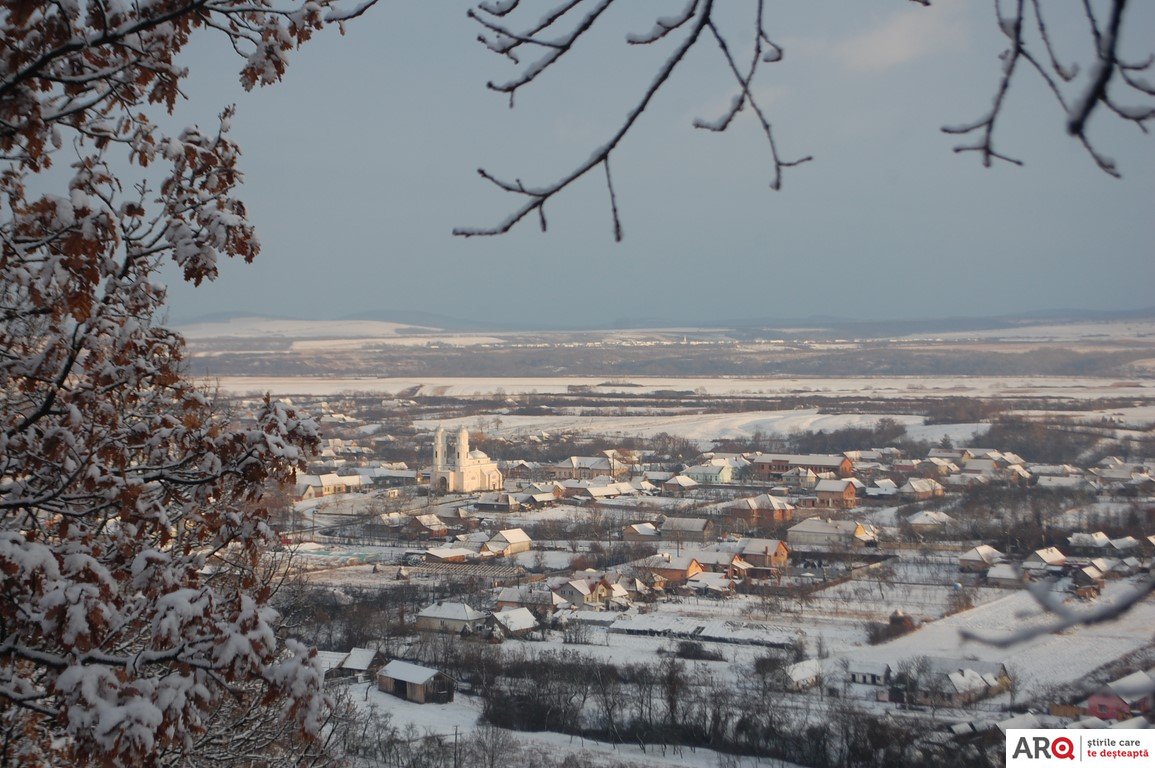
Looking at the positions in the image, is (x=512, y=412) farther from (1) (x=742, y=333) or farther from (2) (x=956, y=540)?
(1) (x=742, y=333)

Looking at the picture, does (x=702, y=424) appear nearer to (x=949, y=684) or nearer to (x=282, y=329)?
(x=949, y=684)

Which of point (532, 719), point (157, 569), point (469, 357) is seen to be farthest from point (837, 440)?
point (469, 357)

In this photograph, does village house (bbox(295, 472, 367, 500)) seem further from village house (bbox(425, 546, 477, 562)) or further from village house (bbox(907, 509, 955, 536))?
village house (bbox(907, 509, 955, 536))

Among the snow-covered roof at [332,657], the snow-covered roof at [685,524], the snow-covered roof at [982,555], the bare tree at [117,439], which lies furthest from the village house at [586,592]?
the bare tree at [117,439]

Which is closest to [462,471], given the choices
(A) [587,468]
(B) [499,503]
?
(B) [499,503]

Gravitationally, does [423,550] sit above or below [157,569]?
below

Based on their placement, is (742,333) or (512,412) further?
(742,333)
